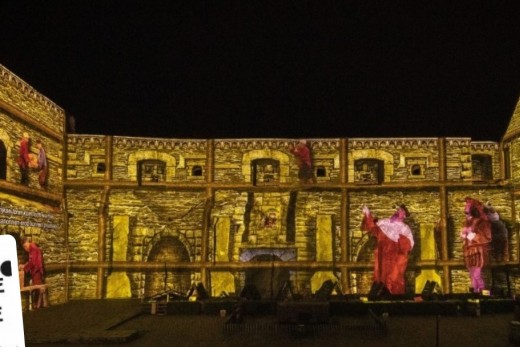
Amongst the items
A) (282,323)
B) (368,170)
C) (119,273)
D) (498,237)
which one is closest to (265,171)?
(368,170)

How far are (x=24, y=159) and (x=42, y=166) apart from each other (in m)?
1.29


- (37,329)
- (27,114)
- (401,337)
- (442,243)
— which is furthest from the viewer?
(442,243)

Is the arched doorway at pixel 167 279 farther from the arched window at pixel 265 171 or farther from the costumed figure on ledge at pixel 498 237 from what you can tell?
the costumed figure on ledge at pixel 498 237

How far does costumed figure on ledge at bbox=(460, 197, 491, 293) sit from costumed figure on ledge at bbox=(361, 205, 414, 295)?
2154 mm

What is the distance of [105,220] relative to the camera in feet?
70.0

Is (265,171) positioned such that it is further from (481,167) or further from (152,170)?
(481,167)

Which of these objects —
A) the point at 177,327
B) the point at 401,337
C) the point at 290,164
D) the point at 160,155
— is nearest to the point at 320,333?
the point at 401,337

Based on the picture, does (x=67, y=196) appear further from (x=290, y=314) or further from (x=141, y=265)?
(x=290, y=314)

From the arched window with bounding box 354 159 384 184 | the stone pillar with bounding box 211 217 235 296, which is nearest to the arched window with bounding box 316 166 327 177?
the arched window with bounding box 354 159 384 184

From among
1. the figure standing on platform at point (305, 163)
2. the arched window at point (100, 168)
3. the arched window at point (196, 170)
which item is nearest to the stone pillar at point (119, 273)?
the arched window at point (100, 168)

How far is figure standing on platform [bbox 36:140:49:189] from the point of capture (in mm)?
19156

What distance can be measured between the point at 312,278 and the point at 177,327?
7.60 m

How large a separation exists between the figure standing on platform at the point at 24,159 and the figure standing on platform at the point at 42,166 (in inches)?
29.7

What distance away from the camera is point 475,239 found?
2088cm
